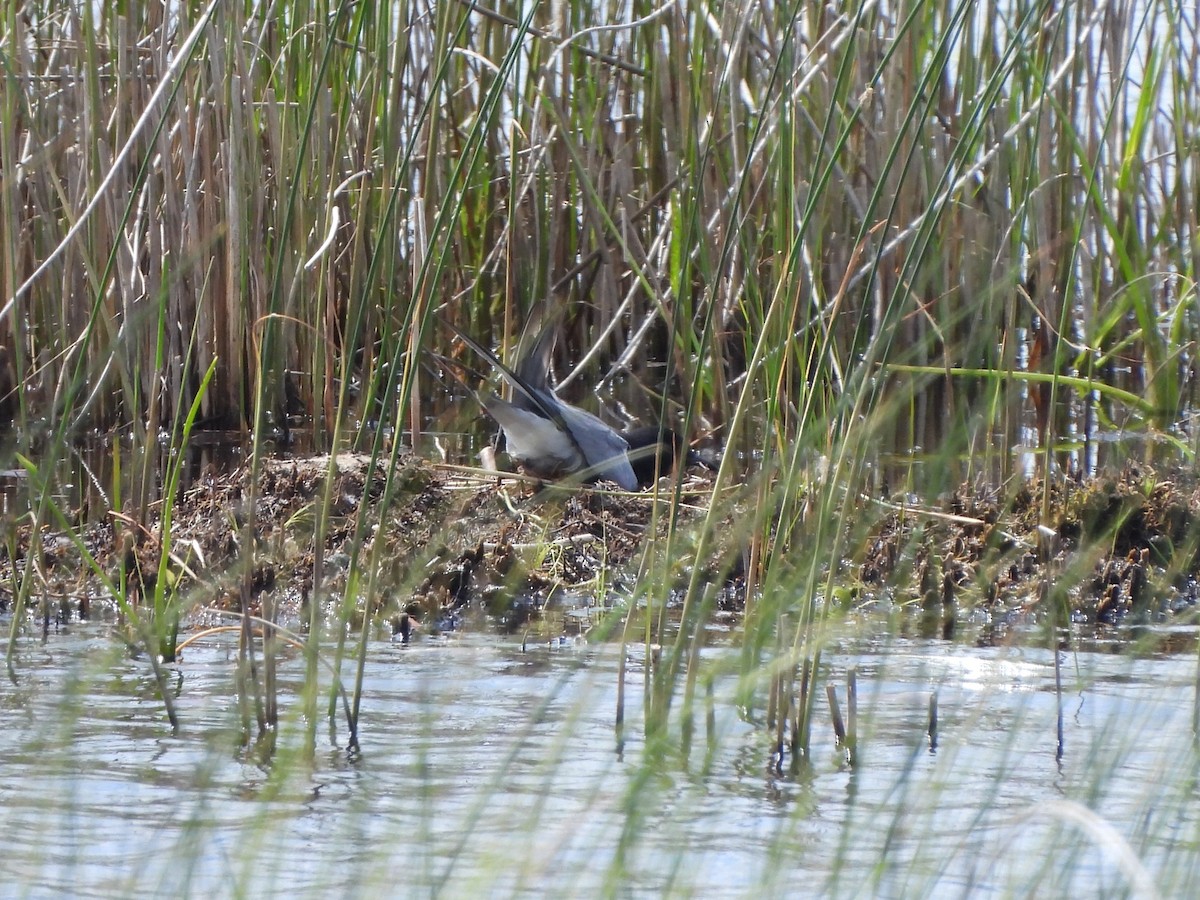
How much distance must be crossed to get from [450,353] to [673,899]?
4381mm

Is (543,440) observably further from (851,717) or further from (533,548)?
(851,717)

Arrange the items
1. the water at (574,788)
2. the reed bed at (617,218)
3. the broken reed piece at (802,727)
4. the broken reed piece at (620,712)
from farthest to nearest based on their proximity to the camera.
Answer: the reed bed at (617,218) < the broken reed piece at (620,712) < the broken reed piece at (802,727) < the water at (574,788)

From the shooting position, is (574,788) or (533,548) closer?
(574,788)

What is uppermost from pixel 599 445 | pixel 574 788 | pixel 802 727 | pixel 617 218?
pixel 617 218

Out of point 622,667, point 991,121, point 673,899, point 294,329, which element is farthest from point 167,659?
point 991,121

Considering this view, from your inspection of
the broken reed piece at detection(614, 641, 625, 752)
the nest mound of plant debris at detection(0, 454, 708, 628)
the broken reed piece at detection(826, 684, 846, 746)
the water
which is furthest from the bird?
the broken reed piece at detection(826, 684, 846, 746)

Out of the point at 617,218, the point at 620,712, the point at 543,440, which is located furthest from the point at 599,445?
the point at 620,712

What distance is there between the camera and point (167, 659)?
3346 mm

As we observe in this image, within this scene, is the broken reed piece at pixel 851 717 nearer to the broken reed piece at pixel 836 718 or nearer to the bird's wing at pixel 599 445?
the broken reed piece at pixel 836 718

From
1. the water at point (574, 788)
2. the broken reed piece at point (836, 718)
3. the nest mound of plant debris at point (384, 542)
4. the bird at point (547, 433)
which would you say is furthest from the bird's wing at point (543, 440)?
the broken reed piece at point (836, 718)

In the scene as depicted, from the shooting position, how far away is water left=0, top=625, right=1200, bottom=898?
6.36ft

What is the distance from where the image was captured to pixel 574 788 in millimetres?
2656

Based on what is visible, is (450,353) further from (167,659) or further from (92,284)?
(167,659)

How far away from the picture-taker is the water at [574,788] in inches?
76.4
